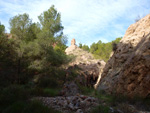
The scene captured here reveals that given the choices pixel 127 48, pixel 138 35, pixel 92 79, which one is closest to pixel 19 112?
pixel 127 48

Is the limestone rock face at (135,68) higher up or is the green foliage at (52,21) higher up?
the green foliage at (52,21)

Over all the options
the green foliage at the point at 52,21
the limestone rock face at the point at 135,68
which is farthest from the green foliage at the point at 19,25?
the limestone rock face at the point at 135,68

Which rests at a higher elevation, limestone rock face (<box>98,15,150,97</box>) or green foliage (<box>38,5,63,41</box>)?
green foliage (<box>38,5,63,41</box>)

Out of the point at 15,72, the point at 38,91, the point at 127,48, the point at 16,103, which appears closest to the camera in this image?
the point at 16,103

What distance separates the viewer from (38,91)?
8227 millimetres

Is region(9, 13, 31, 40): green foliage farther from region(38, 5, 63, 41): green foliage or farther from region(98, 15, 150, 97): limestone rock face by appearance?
region(98, 15, 150, 97): limestone rock face

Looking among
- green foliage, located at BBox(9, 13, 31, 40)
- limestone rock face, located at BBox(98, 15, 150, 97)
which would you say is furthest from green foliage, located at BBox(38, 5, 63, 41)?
limestone rock face, located at BBox(98, 15, 150, 97)

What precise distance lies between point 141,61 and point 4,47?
12.7 meters

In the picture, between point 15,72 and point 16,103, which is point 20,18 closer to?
point 15,72

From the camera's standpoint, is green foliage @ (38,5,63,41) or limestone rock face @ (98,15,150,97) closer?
limestone rock face @ (98,15,150,97)

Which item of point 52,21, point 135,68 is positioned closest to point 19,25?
point 52,21

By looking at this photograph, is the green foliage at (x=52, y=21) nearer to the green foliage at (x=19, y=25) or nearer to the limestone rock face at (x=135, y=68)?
the green foliage at (x=19, y=25)

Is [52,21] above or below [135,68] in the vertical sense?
above

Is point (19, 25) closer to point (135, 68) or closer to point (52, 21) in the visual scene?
point (52, 21)
